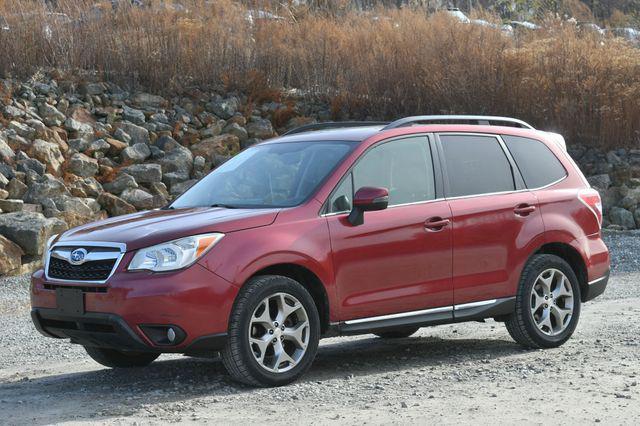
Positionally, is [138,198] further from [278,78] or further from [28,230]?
[278,78]

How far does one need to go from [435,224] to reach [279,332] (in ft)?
5.02

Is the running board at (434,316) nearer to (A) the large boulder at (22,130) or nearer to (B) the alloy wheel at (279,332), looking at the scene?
(B) the alloy wheel at (279,332)

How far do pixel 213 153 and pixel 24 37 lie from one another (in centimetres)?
402

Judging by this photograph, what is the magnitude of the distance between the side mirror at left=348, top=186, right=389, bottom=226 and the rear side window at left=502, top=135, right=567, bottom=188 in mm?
1770

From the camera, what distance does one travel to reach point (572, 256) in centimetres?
945

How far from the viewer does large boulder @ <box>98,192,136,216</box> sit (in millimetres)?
17609

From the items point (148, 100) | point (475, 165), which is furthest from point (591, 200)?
point (148, 100)

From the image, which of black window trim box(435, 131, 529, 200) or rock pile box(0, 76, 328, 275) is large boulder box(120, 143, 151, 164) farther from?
black window trim box(435, 131, 529, 200)

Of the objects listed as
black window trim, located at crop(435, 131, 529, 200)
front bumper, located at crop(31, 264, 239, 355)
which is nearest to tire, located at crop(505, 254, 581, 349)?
black window trim, located at crop(435, 131, 529, 200)

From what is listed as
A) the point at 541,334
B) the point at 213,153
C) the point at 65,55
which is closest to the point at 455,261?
the point at 541,334

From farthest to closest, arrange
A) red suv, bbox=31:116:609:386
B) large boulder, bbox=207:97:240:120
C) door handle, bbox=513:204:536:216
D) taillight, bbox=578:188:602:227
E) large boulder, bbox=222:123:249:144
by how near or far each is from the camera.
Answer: large boulder, bbox=207:97:240:120
large boulder, bbox=222:123:249:144
taillight, bbox=578:188:602:227
door handle, bbox=513:204:536:216
red suv, bbox=31:116:609:386

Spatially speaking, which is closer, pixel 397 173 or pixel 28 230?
pixel 397 173

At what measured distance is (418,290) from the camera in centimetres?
830

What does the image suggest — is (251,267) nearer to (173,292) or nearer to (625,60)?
(173,292)
